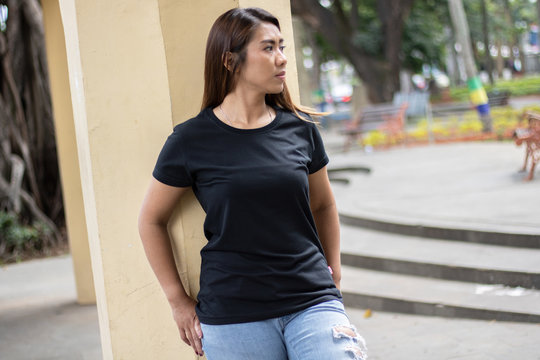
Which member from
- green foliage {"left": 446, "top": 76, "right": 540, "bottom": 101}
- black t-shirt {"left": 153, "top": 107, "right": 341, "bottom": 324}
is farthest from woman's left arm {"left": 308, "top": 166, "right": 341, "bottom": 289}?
green foliage {"left": 446, "top": 76, "right": 540, "bottom": 101}

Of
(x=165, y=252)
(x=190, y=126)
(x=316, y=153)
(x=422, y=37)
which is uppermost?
(x=422, y=37)

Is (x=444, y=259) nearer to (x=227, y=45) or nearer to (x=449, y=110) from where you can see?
(x=227, y=45)

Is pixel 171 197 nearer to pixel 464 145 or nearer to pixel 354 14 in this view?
pixel 464 145

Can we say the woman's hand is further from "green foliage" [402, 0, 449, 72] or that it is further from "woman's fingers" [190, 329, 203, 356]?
"green foliage" [402, 0, 449, 72]

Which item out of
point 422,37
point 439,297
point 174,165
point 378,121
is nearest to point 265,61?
point 174,165

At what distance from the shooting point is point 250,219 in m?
2.37

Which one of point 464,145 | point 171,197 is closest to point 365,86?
point 464,145

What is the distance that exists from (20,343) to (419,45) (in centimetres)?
2209

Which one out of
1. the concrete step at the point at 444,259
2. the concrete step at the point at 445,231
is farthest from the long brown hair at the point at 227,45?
the concrete step at the point at 445,231

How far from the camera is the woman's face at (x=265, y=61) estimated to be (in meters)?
2.45

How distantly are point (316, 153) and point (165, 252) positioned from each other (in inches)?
25.6

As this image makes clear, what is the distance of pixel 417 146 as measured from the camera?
16.3 metres

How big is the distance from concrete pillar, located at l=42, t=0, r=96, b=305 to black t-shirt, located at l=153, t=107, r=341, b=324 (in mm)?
5094

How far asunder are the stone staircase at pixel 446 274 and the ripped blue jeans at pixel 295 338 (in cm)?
341
